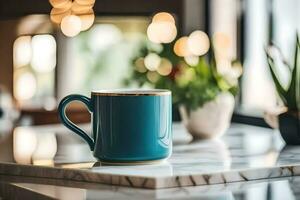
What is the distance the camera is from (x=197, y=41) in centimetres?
285

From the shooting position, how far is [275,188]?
1.03 metres

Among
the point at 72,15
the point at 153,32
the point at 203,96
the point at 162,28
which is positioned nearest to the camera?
the point at 203,96

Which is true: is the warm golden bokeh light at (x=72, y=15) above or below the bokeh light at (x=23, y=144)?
above

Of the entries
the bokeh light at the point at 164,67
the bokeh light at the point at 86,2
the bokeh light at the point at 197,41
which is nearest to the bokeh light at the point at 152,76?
the bokeh light at the point at 164,67

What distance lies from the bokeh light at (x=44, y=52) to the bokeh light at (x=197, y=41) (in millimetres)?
1177

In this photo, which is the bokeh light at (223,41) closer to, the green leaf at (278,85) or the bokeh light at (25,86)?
the green leaf at (278,85)

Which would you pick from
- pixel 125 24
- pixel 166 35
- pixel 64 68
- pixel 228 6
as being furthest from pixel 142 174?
pixel 64 68

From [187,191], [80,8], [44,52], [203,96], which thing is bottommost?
[187,191]

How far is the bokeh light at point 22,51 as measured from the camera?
148 inches

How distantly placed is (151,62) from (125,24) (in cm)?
148

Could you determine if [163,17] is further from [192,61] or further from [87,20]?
[192,61]

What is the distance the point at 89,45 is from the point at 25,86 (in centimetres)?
46

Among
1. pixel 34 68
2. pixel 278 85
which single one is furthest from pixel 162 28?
pixel 278 85

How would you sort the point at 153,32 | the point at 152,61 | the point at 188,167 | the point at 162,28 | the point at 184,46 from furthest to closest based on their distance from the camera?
the point at 153,32 → the point at 162,28 → the point at 184,46 → the point at 152,61 → the point at 188,167
